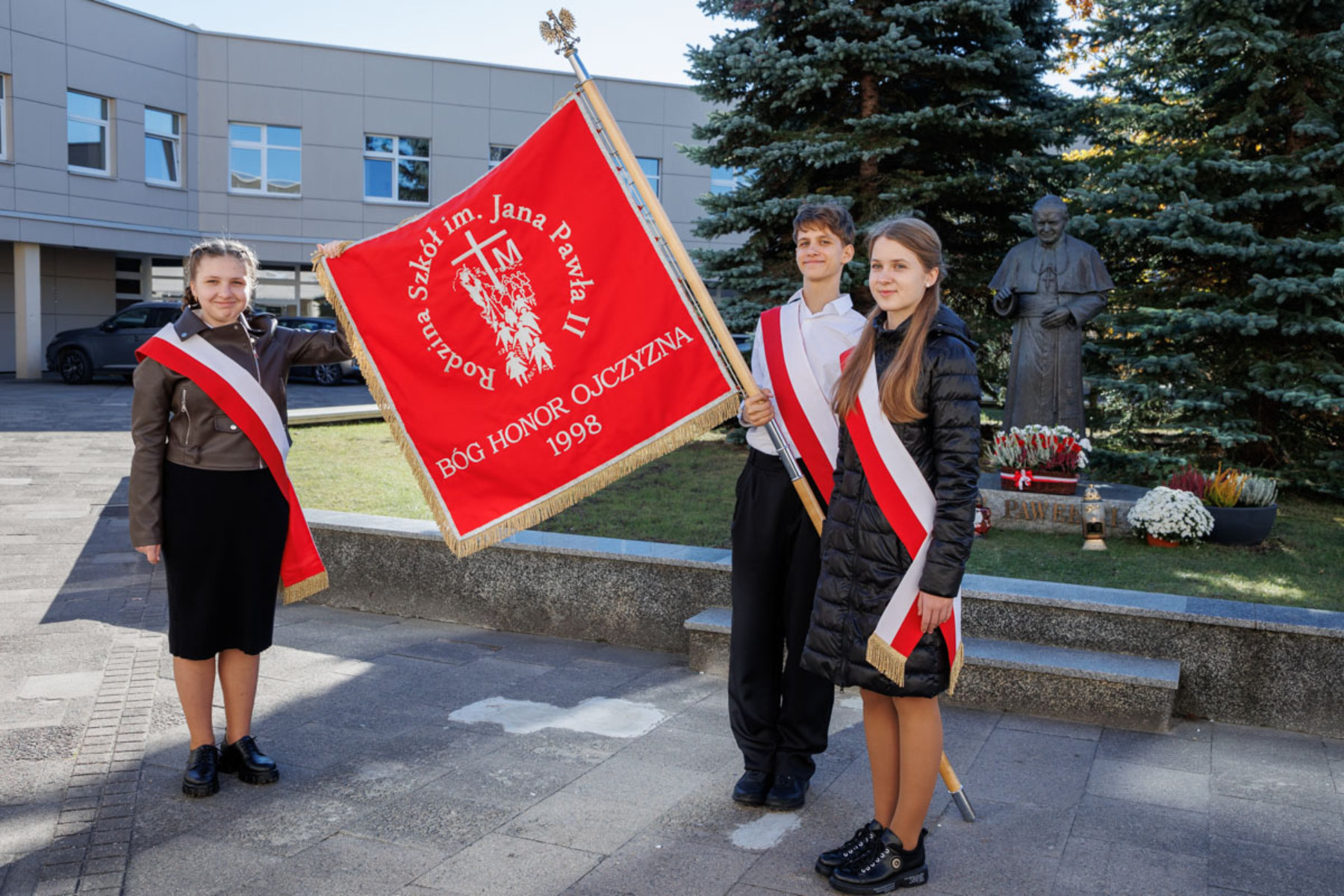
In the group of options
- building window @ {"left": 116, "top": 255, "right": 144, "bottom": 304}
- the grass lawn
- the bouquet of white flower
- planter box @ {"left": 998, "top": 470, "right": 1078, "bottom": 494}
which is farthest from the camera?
building window @ {"left": 116, "top": 255, "right": 144, "bottom": 304}

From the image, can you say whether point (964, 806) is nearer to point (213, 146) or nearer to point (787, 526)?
point (787, 526)

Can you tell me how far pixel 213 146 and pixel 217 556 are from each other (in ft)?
93.3

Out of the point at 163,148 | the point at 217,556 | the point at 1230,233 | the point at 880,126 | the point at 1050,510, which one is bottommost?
the point at 1050,510

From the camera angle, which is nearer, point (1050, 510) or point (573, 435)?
point (573, 435)

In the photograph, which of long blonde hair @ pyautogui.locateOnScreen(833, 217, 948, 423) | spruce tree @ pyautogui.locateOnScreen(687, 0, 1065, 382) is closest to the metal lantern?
long blonde hair @ pyautogui.locateOnScreen(833, 217, 948, 423)

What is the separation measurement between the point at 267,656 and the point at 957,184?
31.0 ft

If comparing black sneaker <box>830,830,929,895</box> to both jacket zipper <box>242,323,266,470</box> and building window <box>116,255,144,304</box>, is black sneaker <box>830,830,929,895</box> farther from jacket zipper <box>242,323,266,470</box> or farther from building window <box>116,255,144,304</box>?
building window <box>116,255,144,304</box>

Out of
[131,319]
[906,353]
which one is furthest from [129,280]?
[906,353]

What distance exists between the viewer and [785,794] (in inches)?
160

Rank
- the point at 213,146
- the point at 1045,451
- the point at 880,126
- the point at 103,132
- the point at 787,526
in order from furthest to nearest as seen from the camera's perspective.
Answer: the point at 213,146, the point at 103,132, the point at 880,126, the point at 1045,451, the point at 787,526

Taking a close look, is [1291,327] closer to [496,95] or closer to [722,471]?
[722,471]

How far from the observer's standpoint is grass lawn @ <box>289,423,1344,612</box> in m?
6.93

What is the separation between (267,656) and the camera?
5.88 meters

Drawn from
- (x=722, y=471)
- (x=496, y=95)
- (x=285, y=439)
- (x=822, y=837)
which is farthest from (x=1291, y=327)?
(x=496, y=95)
